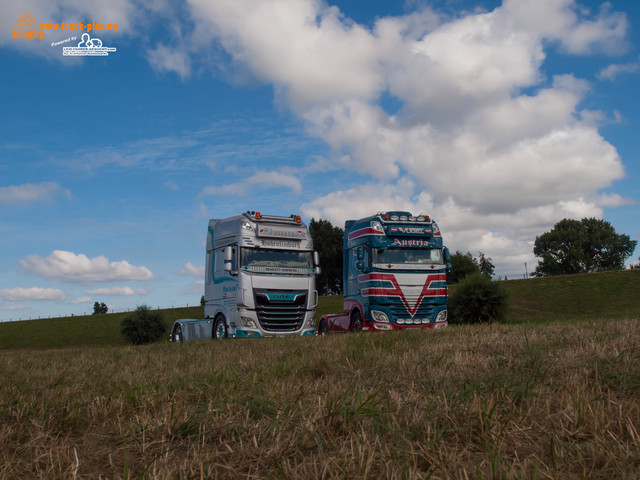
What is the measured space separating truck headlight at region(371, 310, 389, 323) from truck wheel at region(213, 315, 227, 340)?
4840mm

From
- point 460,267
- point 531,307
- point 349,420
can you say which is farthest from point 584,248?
point 349,420

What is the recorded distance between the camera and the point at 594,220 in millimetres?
93188

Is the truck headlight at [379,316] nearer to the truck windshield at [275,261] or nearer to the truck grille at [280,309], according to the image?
the truck grille at [280,309]

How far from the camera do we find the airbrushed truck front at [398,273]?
17.2m

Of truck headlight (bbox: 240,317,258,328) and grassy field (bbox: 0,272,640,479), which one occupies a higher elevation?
truck headlight (bbox: 240,317,258,328)

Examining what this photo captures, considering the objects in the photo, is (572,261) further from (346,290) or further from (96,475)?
(96,475)

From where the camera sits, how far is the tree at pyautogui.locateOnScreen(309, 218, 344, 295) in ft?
212

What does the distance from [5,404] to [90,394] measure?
0.67 m

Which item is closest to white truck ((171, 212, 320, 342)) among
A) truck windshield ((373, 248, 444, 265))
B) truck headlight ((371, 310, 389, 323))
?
truck headlight ((371, 310, 389, 323))

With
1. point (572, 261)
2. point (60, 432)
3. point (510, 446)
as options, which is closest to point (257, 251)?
point (60, 432)

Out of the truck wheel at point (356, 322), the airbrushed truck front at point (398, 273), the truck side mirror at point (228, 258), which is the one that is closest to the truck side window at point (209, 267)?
the truck side mirror at point (228, 258)

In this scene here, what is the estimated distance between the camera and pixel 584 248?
301ft

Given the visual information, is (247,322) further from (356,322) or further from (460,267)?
(460,267)

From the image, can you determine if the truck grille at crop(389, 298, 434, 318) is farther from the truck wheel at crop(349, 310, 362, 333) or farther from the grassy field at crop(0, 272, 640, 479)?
the grassy field at crop(0, 272, 640, 479)
